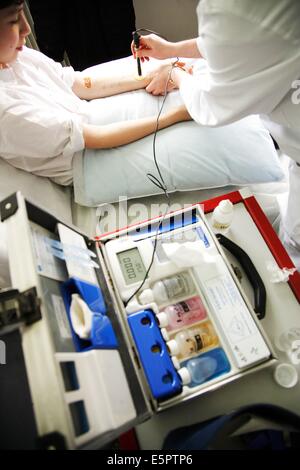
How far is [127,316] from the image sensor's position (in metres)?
0.70

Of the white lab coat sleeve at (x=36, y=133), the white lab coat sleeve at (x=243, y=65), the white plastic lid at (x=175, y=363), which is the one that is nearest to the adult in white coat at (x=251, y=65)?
the white lab coat sleeve at (x=243, y=65)

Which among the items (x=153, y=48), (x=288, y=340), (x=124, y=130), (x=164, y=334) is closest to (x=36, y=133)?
(x=124, y=130)

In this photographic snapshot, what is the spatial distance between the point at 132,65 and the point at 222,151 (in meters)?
0.61

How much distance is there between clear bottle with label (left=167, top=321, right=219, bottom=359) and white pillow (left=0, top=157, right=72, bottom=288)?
1.53ft

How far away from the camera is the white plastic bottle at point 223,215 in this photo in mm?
843

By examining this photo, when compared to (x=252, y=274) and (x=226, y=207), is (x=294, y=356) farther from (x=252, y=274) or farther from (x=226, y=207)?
(x=226, y=207)

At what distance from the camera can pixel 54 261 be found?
0.62 meters

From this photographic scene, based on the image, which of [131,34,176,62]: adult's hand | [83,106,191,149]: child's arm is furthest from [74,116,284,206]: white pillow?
[131,34,176,62]: adult's hand

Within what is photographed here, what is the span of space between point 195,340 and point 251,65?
0.63 metres

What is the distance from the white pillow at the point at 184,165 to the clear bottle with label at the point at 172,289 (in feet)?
1.22

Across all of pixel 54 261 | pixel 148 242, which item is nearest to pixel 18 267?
pixel 54 261

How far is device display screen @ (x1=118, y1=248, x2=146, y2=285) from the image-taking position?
769 millimetres

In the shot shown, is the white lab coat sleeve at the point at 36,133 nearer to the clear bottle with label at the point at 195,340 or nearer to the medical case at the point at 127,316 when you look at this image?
the medical case at the point at 127,316

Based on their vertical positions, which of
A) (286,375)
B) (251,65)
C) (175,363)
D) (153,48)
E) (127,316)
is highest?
(153,48)
